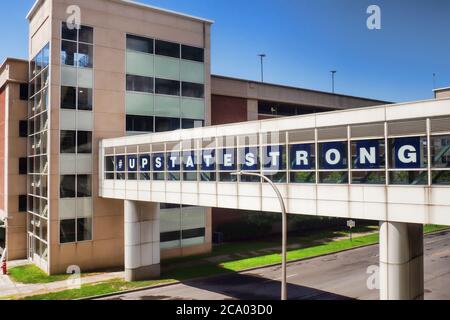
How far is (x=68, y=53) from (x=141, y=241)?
15059mm

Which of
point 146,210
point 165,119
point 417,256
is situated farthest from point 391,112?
point 165,119

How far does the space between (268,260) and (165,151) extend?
523 inches

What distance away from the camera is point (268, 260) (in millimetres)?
30938

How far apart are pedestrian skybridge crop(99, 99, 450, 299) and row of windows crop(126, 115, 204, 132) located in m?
9.18

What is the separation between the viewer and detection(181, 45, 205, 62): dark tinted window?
3441 centimetres

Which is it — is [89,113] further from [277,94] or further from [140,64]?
[277,94]

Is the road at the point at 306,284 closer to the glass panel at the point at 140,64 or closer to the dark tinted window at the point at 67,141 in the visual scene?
the dark tinted window at the point at 67,141

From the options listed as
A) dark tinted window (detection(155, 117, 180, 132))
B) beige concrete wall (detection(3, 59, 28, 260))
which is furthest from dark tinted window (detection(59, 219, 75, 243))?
dark tinted window (detection(155, 117, 180, 132))

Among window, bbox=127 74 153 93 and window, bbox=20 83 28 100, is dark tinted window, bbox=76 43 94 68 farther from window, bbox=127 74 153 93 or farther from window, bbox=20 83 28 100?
window, bbox=20 83 28 100

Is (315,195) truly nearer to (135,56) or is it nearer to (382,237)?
(382,237)

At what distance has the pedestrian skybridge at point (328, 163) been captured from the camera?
12.9 m

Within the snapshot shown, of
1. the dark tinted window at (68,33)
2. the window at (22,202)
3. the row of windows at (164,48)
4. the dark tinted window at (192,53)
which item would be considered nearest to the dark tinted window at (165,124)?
the row of windows at (164,48)

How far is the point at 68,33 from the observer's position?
29203 mm

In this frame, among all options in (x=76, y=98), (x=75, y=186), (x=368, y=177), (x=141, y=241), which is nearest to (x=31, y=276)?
(x=75, y=186)
